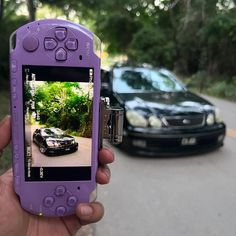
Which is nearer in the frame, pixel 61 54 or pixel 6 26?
pixel 61 54

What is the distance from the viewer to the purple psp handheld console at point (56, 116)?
5.14 ft

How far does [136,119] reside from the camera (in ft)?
19.2

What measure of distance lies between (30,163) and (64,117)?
0.25 m

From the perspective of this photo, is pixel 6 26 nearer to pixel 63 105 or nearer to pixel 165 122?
pixel 165 122

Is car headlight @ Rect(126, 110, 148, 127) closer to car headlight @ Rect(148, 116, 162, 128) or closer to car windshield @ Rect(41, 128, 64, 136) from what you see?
car headlight @ Rect(148, 116, 162, 128)

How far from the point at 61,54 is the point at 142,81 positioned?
5.64 meters

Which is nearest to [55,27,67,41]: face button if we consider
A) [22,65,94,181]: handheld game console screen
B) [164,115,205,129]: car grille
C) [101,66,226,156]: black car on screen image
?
[22,65,94,181]: handheld game console screen

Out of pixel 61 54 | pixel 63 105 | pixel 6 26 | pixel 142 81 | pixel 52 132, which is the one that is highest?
pixel 6 26

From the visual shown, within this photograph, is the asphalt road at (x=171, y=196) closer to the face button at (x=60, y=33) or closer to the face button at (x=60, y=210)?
Result: the face button at (x=60, y=210)

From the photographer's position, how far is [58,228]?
1711 millimetres

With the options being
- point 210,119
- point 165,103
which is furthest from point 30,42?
point 210,119

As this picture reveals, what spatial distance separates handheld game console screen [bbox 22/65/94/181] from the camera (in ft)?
5.31

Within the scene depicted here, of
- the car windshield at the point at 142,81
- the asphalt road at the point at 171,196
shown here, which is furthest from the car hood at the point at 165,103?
the asphalt road at the point at 171,196

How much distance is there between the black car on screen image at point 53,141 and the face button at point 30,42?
347 mm
